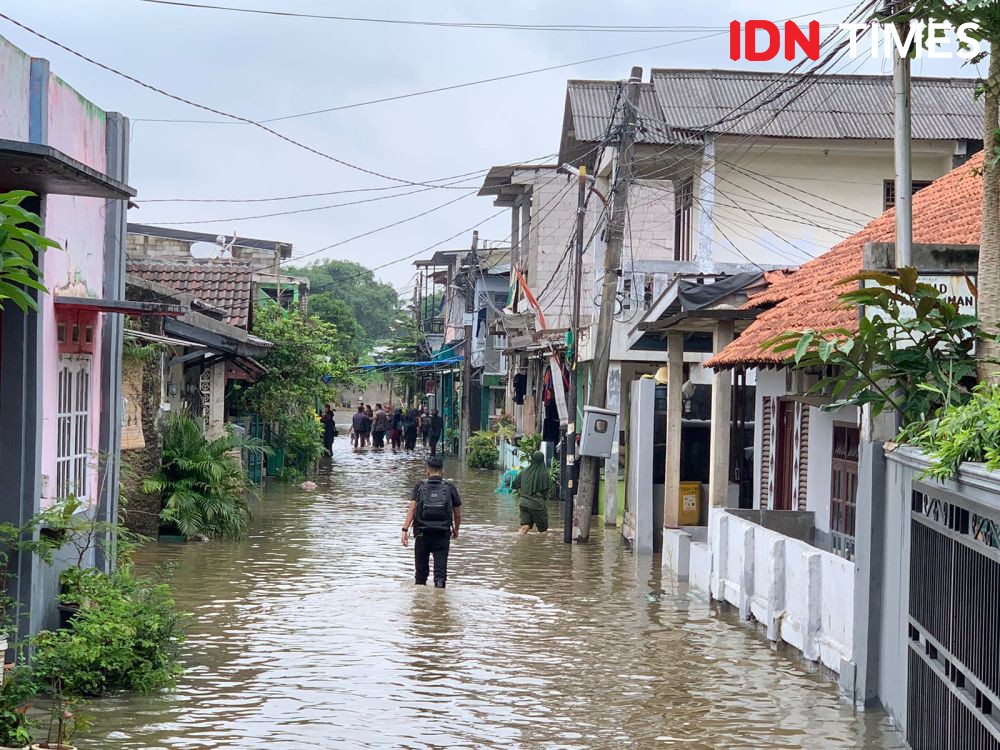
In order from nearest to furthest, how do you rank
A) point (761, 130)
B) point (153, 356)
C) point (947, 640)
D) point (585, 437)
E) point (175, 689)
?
point (947, 640) → point (175, 689) → point (153, 356) → point (585, 437) → point (761, 130)

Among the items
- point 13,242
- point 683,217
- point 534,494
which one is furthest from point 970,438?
point 683,217

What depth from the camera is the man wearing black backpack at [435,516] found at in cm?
1620

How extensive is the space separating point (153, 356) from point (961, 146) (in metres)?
17.1

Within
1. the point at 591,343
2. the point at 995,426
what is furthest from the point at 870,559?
the point at 591,343

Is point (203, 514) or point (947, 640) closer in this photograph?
point (947, 640)

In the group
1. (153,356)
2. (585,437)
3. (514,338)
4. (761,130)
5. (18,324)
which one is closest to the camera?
(18,324)

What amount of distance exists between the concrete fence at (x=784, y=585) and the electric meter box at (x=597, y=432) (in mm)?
5398

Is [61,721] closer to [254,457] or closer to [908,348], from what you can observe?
[908,348]

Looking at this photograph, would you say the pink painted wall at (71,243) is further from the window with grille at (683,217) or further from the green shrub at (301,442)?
the green shrub at (301,442)

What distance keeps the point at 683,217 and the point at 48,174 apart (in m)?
20.9

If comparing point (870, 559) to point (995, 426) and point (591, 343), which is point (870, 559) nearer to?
point (995, 426)

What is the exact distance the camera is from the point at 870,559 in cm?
1064

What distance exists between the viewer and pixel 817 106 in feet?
94.4

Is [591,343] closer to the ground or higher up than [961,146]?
closer to the ground
